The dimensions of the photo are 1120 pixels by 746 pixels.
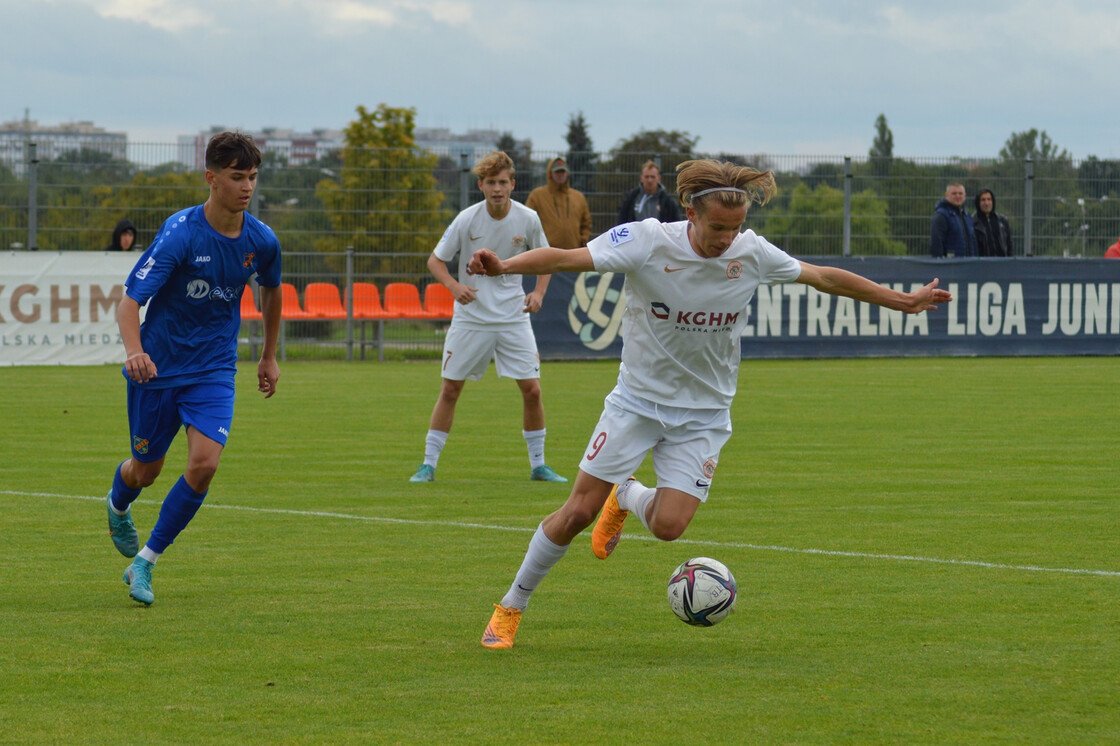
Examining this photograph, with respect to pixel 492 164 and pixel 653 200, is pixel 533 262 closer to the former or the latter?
pixel 492 164

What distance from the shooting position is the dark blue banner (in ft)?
79.6

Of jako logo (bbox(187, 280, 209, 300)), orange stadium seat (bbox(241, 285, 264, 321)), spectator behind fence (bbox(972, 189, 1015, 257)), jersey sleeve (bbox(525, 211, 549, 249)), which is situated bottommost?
orange stadium seat (bbox(241, 285, 264, 321))

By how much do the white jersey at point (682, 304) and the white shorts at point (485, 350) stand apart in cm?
480

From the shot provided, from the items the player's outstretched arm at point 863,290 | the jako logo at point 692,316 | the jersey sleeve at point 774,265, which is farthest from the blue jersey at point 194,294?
the player's outstretched arm at point 863,290

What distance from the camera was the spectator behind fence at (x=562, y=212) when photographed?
1886 cm

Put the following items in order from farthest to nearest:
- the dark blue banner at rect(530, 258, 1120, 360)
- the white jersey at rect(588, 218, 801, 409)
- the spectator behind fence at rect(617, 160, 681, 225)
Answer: the dark blue banner at rect(530, 258, 1120, 360)
the spectator behind fence at rect(617, 160, 681, 225)
the white jersey at rect(588, 218, 801, 409)

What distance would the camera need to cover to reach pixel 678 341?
6.18m

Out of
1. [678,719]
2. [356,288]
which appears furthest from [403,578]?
[356,288]

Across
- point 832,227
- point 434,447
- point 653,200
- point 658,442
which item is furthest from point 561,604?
point 832,227

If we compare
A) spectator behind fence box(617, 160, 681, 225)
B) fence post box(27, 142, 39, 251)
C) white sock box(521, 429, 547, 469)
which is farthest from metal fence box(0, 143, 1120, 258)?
white sock box(521, 429, 547, 469)

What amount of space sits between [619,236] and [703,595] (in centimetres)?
144

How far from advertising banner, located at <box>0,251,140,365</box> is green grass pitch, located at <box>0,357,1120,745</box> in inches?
358

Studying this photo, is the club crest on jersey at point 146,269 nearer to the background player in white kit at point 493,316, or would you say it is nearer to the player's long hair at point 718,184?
the player's long hair at point 718,184

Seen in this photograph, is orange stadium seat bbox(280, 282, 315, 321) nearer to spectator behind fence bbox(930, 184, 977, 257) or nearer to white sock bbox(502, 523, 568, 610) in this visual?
spectator behind fence bbox(930, 184, 977, 257)
